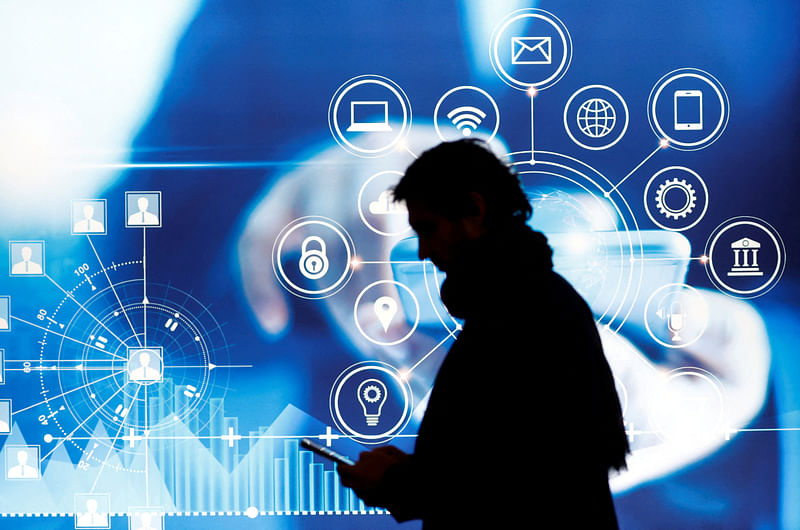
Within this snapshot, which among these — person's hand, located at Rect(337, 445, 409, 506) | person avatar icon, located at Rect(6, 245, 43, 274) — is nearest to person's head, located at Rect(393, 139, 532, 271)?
person's hand, located at Rect(337, 445, 409, 506)

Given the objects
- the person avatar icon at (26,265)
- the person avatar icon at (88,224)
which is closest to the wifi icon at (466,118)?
the person avatar icon at (88,224)

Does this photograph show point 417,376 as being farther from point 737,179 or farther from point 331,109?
point 737,179

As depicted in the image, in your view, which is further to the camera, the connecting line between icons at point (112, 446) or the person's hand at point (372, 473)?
the connecting line between icons at point (112, 446)

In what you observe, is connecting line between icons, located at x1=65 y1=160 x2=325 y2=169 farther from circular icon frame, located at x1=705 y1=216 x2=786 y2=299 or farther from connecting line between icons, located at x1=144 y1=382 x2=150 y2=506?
circular icon frame, located at x1=705 y1=216 x2=786 y2=299

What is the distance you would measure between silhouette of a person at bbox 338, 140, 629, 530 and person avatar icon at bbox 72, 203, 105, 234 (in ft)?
4.61

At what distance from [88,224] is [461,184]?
1.49 m

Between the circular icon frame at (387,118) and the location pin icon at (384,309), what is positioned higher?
the circular icon frame at (387,118)

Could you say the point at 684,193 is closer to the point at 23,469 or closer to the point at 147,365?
the point at 147,365

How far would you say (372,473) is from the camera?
1136mm

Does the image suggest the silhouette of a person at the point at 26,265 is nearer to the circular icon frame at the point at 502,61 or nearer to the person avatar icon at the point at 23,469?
the person avatar icon at the point at 23,469

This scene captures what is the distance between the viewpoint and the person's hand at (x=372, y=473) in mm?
1116

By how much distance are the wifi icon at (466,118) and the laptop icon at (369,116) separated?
0.20m

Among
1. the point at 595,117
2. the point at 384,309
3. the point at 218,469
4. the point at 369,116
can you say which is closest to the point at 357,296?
the point at 384,309

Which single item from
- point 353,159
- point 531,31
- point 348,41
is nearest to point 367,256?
point 353,159
